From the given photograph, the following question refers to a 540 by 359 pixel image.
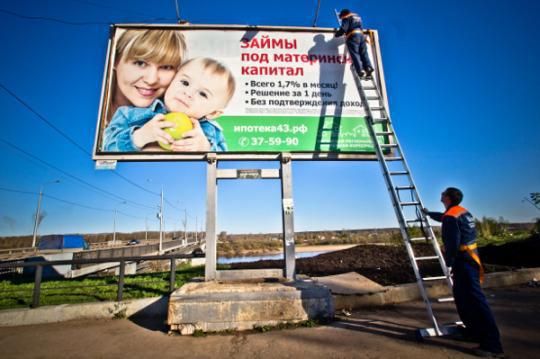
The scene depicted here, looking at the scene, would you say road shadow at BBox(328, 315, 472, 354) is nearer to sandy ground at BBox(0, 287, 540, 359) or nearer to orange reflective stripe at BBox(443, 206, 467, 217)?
sandy ground at BBox(0, 287, 540, 359)

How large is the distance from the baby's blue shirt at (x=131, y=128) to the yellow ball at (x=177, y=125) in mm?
216

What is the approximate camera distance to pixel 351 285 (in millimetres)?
5125

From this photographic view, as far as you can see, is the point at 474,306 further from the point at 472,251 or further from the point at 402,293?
the point at 402,293

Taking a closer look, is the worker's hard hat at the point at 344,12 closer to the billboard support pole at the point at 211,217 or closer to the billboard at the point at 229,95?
the billboard at the point at 229,95

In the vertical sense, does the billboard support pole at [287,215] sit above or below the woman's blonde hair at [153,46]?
below

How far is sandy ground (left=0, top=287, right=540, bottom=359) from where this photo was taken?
2.75m

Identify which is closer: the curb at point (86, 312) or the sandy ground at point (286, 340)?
the sandy ground at point (286, 340)

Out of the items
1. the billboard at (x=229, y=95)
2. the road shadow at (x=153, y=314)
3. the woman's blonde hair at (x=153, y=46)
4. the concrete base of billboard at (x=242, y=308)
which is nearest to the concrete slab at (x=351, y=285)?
the concrete base of billboard at (x=242, y=308)

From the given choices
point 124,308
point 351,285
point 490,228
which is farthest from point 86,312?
point 490,228

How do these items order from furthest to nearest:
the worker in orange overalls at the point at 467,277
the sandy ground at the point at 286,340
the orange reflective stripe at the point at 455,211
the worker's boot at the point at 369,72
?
the worker's boot at the point at 369,72, the orange reflective stripe at the point at 455,211, the sandy ground at the point at 286,340, the worker in orange overalls at the point at 467,277

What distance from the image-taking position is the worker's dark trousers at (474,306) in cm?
259

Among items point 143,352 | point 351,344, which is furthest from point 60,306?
point 351,344

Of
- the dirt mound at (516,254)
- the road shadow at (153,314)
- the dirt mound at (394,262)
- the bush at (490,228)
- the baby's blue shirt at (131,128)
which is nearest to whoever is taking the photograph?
the road shadow at (153,314)

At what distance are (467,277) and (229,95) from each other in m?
5.04
